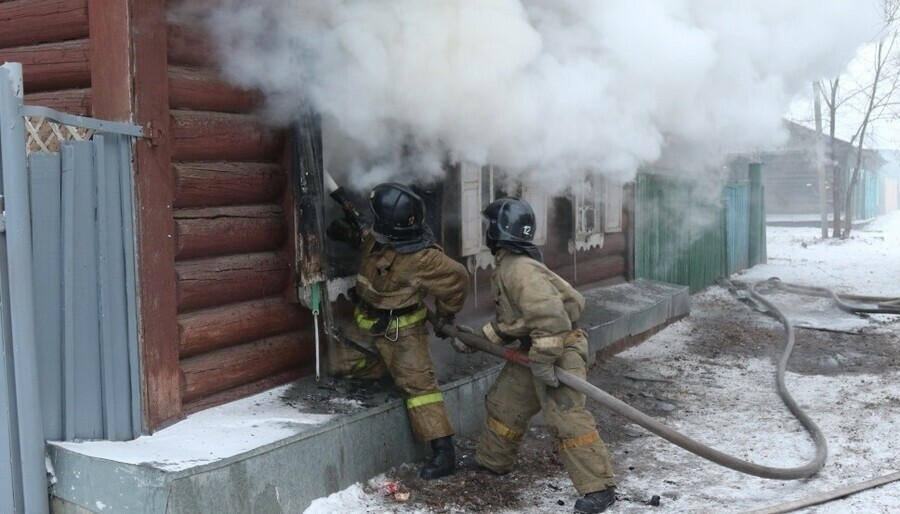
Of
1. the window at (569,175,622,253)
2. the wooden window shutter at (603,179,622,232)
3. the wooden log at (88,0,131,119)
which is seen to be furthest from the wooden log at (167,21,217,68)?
the wooden window shutter at (603,179,622,232)

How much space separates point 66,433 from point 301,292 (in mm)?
1497

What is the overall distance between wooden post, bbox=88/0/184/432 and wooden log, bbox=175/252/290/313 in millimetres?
132

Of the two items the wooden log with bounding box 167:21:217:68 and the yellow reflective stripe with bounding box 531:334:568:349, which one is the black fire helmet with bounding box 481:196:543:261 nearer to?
the yellow reflective stripe with bounding box 531:334:568:349

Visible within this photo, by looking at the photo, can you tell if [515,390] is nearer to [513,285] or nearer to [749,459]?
[513,285]

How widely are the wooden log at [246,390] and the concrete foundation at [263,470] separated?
0.10m

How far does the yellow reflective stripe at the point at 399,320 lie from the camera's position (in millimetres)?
4637

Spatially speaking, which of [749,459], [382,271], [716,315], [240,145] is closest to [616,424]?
[749,459]

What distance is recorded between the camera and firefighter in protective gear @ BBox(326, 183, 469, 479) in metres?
4.54

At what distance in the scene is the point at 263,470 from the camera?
3.67 metres

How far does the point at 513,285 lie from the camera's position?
4.33 m

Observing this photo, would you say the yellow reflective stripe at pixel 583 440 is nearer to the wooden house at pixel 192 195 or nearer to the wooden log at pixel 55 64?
the wooden house at pixel 192 195

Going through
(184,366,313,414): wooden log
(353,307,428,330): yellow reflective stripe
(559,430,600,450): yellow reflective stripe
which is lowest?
(559,430,600,450): yellow reflective stripe

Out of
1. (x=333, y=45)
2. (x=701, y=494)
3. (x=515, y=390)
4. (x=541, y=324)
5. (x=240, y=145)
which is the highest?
(x=333, y=45)

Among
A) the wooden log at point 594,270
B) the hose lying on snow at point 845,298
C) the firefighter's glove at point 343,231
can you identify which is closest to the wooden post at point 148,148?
the firefighter's glove at point 343,231
